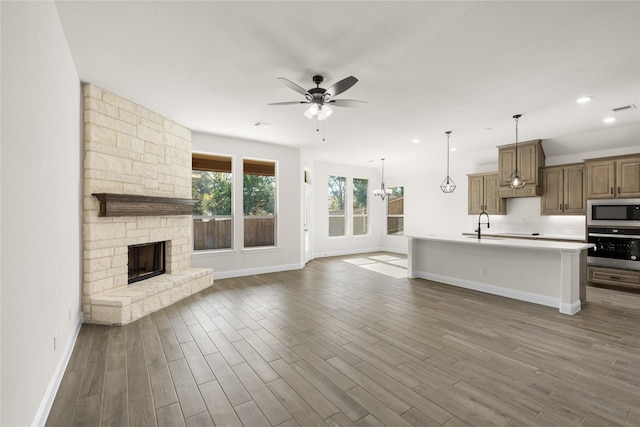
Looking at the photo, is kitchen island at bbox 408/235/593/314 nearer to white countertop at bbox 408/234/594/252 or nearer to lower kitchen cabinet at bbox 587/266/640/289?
white countertop at bbox 408/234/594/252

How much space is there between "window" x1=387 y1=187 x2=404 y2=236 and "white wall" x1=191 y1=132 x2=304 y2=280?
4.35m

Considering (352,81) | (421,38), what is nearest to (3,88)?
(352,81)

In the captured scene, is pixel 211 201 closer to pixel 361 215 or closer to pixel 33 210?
pixel 33 210

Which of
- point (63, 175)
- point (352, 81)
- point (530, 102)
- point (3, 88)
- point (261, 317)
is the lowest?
point (261, 317)

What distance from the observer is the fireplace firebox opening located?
176 inches

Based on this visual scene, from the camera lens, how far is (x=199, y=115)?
4.79 meters

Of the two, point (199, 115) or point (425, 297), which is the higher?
point (199, 115)

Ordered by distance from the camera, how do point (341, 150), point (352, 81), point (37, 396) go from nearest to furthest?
point (37, 396)
point (352, 81)
point (341, 150)

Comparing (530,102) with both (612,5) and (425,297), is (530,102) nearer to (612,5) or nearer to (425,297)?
(612,5)

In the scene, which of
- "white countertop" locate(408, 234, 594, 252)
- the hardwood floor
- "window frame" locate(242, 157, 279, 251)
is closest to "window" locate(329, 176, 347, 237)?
"window frame" locate(242, 157, 279, 251)

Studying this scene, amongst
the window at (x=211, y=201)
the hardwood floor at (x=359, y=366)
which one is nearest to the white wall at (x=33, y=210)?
the hardwood floor at (x=359, y=366)

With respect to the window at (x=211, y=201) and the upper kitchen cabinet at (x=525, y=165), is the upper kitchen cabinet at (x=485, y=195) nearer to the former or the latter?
the upper kitchen cabinet at (x=525, y=165)

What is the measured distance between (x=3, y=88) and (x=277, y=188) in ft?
18.0

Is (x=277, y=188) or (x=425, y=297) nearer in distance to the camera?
(x=425, y=297)
